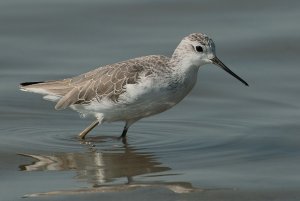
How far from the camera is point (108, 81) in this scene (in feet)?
38.3

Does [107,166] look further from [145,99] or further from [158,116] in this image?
[158,116]

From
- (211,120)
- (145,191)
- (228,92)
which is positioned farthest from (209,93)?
(145,191)

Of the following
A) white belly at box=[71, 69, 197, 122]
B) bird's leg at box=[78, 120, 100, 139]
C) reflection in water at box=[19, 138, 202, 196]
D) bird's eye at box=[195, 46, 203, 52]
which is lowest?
reflection in water at box=[19, 138, 202, 196]

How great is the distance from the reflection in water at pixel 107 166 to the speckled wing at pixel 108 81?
709 millimetres

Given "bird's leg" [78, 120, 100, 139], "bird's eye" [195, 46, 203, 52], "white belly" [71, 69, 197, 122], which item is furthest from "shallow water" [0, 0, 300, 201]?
"bird's eye" [195, 46, 203, 52]

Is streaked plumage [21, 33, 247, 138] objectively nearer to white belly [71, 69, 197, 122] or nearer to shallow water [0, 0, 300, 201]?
white belly [71, 69, 197, 122]

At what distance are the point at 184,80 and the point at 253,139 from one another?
4.10ft

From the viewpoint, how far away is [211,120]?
12727 millimetres

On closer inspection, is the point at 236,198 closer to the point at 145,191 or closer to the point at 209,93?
the point at 145,191

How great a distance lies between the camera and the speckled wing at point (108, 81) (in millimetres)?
11398

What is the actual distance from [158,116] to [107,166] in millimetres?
2629

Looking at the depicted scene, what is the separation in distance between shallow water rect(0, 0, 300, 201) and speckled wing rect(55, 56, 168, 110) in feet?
1.82

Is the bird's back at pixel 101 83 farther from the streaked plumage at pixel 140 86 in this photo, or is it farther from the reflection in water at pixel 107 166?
the reflection in water at pixel 107 166

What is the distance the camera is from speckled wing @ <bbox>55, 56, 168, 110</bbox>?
37.4ft
